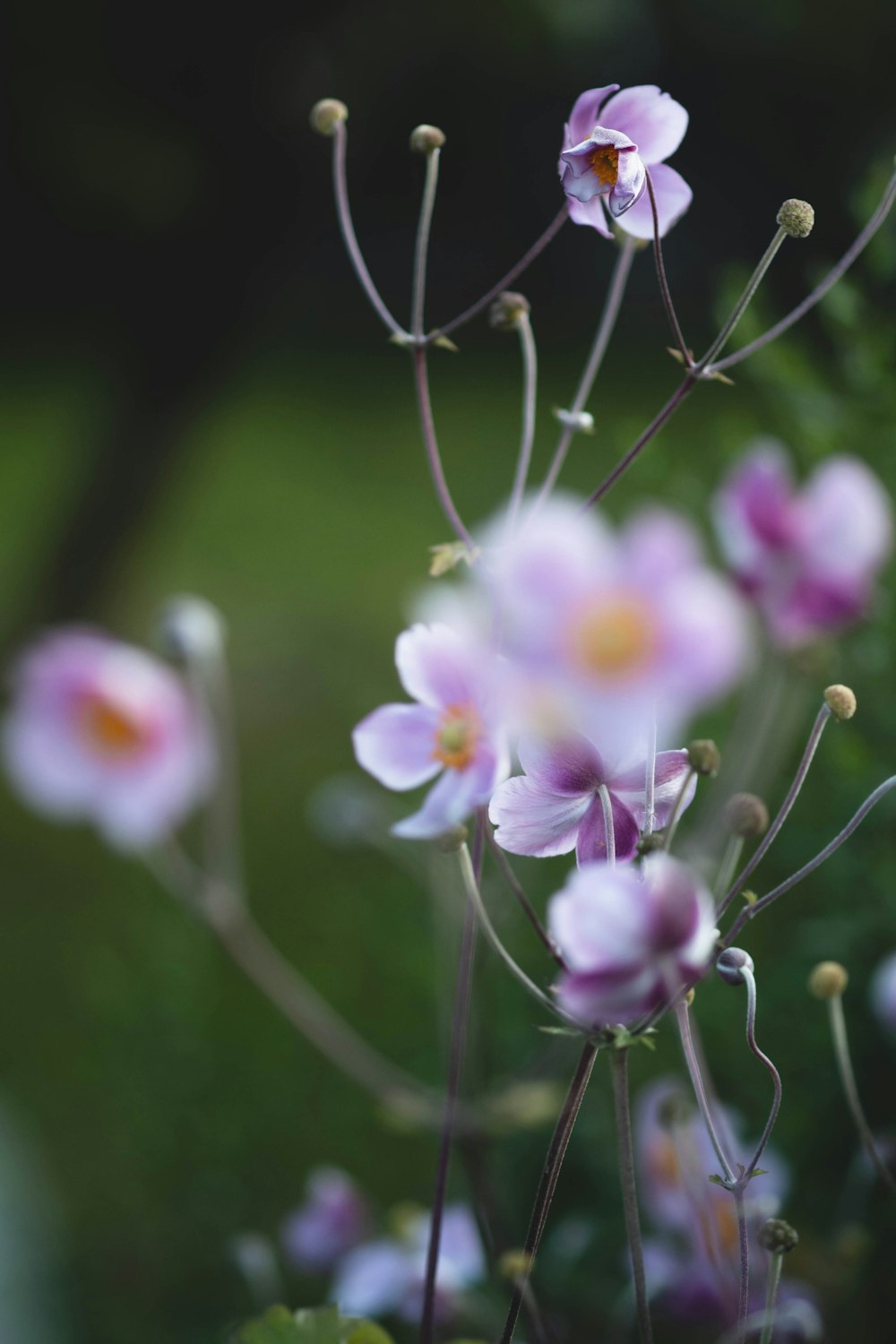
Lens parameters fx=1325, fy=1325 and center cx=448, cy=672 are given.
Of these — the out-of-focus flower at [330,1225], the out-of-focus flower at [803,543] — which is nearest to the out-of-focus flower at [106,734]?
the out-of-focus flower at [330,1225]

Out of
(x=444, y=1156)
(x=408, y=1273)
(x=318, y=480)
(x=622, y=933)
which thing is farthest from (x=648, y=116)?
(x=318, y=480)

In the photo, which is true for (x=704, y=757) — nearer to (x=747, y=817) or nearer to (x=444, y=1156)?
(x=747, y=817)

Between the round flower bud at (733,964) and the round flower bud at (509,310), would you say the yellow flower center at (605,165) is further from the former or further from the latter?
the round flower bud at (733,964)

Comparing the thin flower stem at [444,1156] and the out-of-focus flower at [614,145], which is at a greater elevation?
the out-of-focus flower at [614,145]

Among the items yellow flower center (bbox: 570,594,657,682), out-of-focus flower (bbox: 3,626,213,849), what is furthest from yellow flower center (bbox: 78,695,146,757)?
yellow flower center (bbox: 570,594,657,682)

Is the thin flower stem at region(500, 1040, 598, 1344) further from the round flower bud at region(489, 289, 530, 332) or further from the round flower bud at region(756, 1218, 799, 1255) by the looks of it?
the round flower bud at region(489, 289, 530, 332)

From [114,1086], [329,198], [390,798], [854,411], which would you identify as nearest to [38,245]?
[329,198]
